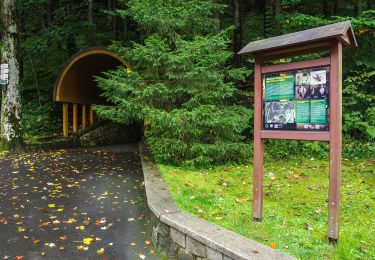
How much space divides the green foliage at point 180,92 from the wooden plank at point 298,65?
2712 millimetres

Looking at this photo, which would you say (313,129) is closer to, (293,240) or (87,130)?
(293,240)

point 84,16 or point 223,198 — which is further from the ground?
point 84,16

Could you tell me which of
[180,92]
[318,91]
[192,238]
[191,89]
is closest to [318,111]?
[318,91]

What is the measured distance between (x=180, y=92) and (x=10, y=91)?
6366 mm

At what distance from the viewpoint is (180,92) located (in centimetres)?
745

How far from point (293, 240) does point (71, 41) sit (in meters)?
17.7

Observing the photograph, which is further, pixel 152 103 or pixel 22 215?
pixel 152 103

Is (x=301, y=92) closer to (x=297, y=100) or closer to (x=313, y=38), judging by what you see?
(x=297, y=100)

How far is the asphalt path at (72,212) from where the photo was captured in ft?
13.5

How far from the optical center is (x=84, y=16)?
20641 mm

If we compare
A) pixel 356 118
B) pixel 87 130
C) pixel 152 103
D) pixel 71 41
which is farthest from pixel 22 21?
pixel 356 118

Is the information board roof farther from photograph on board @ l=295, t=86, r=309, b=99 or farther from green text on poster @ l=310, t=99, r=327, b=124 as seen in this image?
green text on poster @ l=310, t=99, r=327, b=124

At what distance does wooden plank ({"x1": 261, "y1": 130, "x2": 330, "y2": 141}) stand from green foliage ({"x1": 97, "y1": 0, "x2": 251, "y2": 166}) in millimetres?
2716

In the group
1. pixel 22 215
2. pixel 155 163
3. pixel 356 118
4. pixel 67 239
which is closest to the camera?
pixel 67 239
